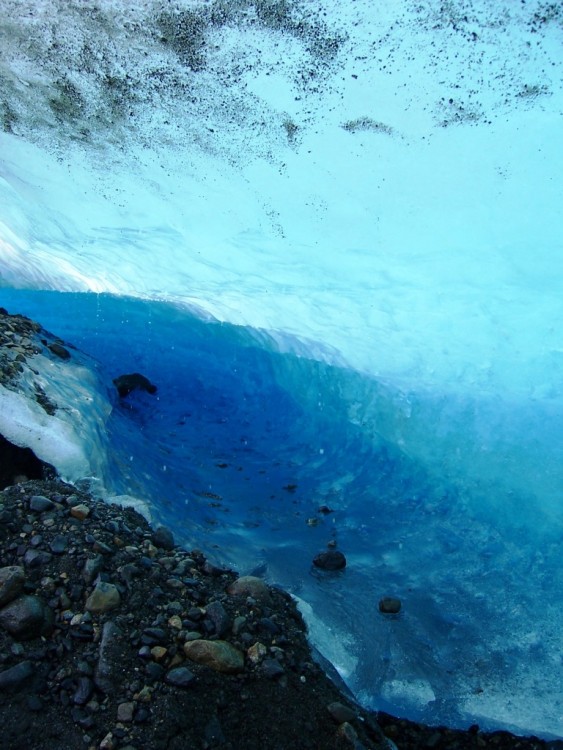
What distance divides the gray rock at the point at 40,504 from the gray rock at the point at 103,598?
71cm

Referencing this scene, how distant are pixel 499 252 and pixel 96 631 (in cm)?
372

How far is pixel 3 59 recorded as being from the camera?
171 inches

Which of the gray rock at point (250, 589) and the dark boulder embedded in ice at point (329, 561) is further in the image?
the dark boulder embedded in ice at point (329, 561)

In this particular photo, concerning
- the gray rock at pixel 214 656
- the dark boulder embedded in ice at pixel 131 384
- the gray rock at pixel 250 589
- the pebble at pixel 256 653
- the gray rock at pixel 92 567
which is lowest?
the dark boulder embedded in ice at pixel 131 384

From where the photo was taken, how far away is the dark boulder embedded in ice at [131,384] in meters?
6.93

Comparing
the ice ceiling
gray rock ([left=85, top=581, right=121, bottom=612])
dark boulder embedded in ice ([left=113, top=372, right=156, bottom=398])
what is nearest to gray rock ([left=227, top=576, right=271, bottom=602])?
gray rock ([left=85, top=581, right=121, bottom=612])

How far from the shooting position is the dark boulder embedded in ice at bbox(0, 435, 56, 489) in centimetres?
361

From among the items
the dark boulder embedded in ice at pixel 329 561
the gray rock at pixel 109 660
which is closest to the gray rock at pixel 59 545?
the gray rock at pixel 109 660

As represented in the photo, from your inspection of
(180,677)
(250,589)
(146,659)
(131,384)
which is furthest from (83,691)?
(131,384)

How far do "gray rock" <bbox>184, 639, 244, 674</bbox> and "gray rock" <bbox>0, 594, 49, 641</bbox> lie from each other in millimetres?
646

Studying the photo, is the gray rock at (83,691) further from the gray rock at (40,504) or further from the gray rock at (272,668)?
the gray rock at (40,504)

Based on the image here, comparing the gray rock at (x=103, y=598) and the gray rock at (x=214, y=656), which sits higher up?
the gray rock at (x=214, y=656)

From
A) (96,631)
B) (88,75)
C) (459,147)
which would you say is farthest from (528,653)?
(88,75)

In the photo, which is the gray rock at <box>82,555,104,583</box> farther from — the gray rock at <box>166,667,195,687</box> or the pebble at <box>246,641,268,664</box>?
the pebble at <box>246,641,268,664</box>
